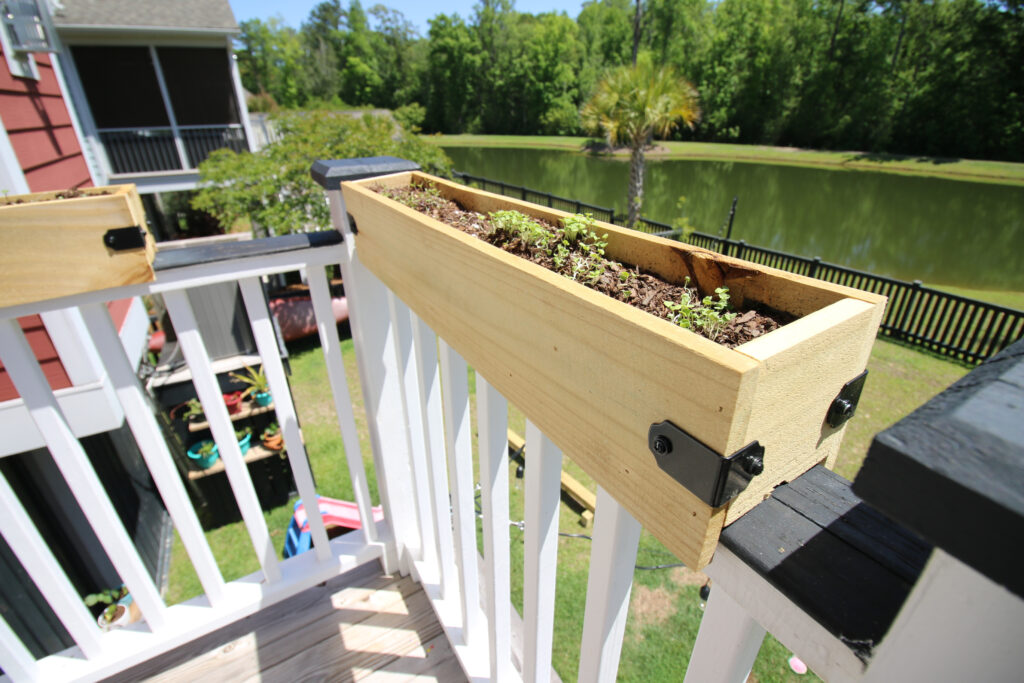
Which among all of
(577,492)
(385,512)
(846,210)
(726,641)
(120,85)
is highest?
(120,85)

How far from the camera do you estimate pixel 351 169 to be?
1516mm

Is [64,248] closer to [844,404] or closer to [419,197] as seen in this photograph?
[419,197]

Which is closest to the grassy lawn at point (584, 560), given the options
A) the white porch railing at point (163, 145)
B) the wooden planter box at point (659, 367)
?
the wooden planter box at point (659, 367)

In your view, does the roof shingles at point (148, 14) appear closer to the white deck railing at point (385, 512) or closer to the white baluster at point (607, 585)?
the white deck railing at point (385, 512)

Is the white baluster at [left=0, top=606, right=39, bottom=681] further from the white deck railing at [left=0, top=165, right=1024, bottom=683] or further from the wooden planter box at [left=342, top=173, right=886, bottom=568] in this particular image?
the wooden planter box at [left=342, top=173, right=886, bottom=568]

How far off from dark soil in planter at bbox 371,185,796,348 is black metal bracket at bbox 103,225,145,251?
692 mm

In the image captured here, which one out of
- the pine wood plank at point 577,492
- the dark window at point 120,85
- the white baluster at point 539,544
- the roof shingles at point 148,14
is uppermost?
the roof shingles at point 148,14

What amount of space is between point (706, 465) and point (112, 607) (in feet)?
11.6

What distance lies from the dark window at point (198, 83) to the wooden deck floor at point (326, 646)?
448 inches

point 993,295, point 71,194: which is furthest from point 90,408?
point 993,295

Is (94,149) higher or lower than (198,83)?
lower

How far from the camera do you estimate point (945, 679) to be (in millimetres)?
349

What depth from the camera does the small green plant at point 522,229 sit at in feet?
2.87

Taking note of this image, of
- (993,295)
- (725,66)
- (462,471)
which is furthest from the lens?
(725,66)
